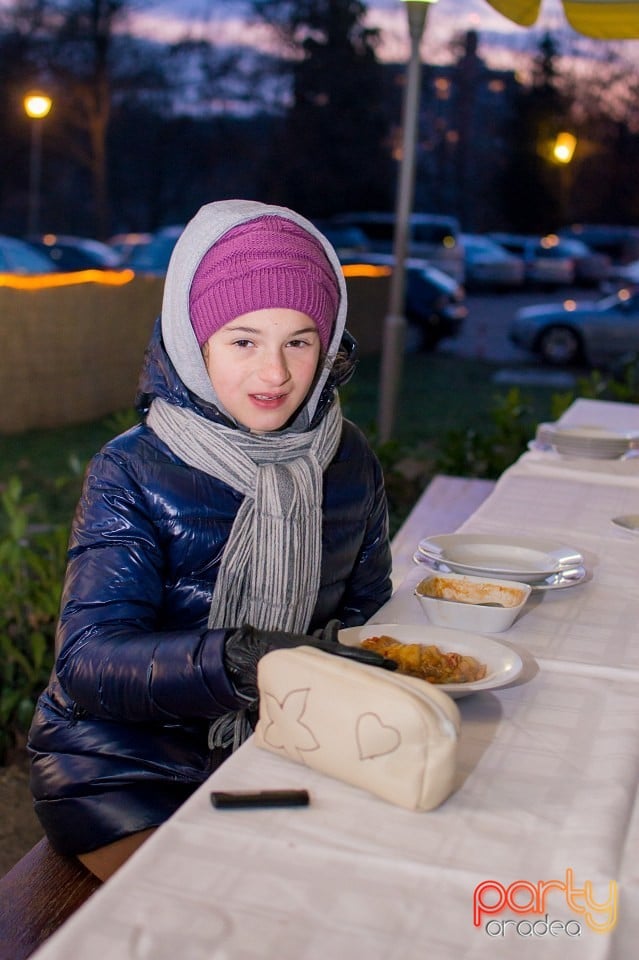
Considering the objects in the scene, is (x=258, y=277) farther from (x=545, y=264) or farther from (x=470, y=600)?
(x=545, y=264)

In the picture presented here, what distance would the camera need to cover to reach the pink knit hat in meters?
2.37

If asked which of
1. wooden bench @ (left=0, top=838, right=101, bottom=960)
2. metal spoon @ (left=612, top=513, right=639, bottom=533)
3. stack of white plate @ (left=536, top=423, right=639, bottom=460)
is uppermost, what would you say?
metal spoon @ (left=612, top=513, right=639, bottom=533)

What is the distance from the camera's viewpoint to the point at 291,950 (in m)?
1.31

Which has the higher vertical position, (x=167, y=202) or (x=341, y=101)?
(x=341, y=101)

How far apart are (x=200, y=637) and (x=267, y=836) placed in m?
0.57

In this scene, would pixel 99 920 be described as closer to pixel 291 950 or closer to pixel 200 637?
pixel 291 950

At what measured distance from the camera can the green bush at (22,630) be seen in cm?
421

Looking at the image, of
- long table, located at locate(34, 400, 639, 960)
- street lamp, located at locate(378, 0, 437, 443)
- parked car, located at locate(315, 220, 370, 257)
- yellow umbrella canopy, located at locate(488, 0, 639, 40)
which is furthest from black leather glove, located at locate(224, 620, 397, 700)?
parked car, located at locate(315, 220, 370, 257)

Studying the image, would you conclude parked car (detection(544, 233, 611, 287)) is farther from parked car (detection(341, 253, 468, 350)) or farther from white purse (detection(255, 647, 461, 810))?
white purse (detection(255, 647, 461, 810))

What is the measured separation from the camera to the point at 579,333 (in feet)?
62.4

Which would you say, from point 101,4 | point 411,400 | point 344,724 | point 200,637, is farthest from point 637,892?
point 101,4

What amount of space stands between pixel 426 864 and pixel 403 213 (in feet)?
23.5

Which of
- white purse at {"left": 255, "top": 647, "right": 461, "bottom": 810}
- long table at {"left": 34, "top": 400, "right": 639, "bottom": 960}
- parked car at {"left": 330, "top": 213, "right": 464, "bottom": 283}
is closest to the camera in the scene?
long table at {"left": 34, "top": 400, "right": 639, "bottom": 960}

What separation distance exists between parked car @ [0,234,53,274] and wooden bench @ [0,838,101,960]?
45.3 ft
